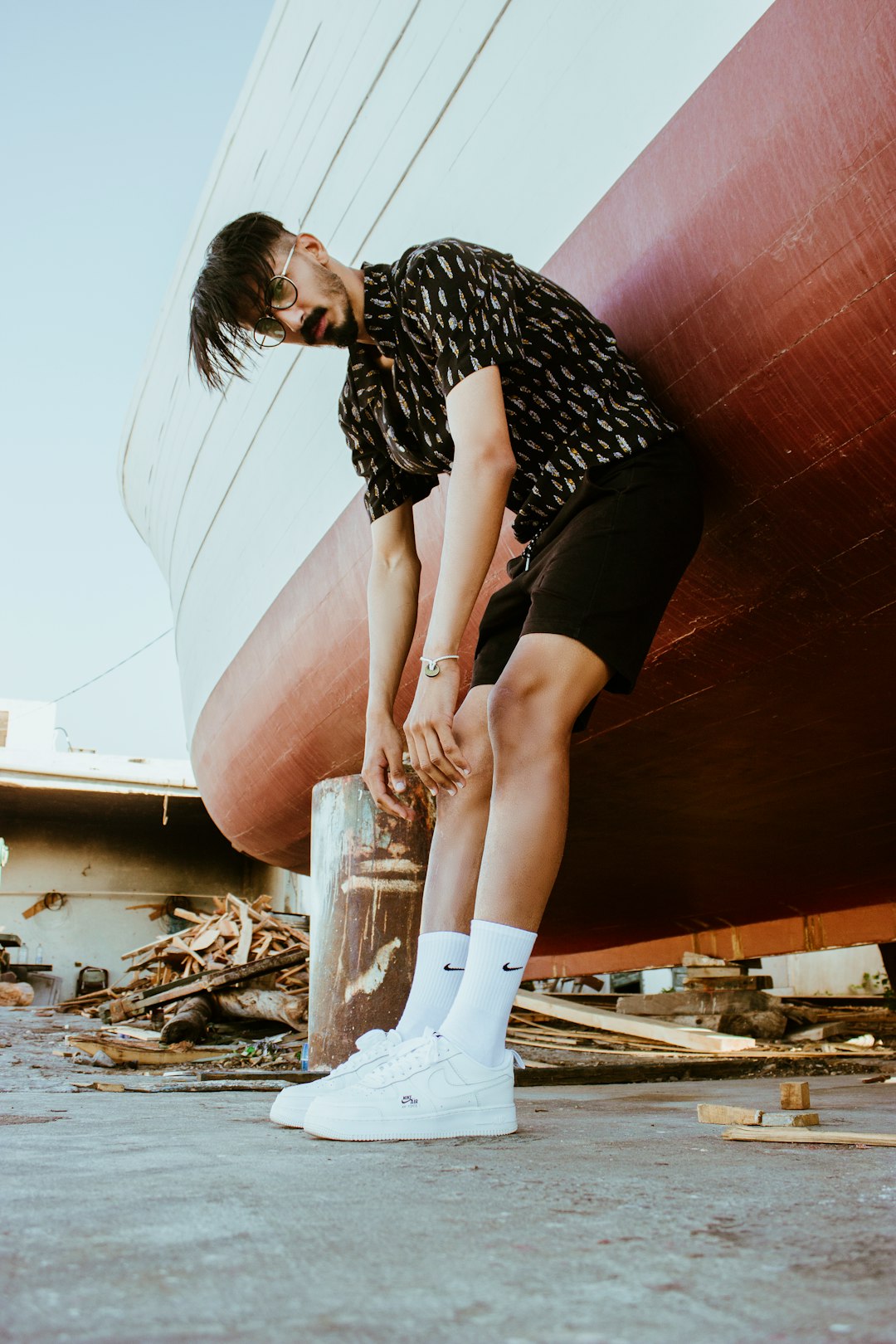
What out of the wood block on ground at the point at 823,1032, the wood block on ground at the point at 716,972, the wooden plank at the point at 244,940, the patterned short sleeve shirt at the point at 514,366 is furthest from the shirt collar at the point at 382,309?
the wooden plank at the point at 244,940

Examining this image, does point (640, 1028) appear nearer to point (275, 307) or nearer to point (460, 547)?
point (460, 547)

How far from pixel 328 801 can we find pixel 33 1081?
1045 millimetres

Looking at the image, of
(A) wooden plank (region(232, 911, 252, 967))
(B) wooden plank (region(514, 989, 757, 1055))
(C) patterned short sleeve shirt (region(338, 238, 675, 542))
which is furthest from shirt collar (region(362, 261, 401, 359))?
(A) wooden plank (region(232, 911, 252, 967))

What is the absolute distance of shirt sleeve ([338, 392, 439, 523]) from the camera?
6.89 feet

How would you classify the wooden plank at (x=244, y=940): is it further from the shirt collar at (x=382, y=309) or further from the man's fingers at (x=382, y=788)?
the shirt collar at (x=382, y=309)

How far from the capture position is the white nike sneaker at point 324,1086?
1.44 meters

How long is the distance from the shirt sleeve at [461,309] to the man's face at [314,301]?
158 mm

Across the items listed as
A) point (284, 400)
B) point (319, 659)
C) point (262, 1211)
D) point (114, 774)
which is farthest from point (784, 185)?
point (114, 774)

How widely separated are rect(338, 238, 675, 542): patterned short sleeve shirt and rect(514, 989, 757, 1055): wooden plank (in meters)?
2.48

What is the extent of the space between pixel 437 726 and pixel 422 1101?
524 mm

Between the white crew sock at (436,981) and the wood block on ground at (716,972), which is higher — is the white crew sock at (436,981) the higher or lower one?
the higher one

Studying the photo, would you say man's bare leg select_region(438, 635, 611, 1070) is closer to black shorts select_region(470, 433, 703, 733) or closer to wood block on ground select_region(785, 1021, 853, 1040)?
black shorts select_region(470, 433, 703, 733)

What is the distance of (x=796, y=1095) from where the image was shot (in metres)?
1.59

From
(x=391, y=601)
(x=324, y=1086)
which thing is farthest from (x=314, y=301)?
(x=324, y=1086)
